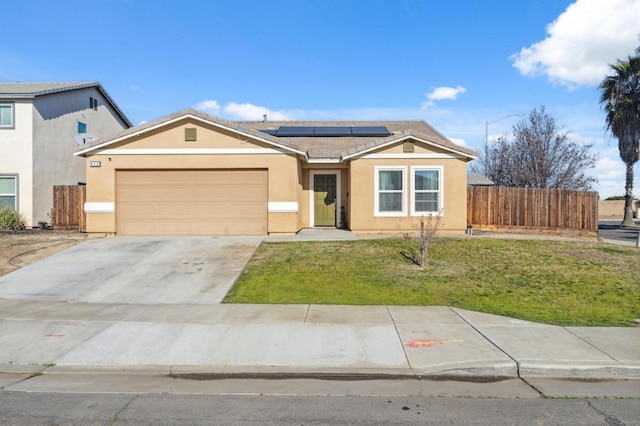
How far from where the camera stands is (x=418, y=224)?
17109 mm

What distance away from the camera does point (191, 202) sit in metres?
16.5

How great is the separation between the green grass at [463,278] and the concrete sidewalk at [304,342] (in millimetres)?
757

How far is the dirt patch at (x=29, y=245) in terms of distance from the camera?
1276cm

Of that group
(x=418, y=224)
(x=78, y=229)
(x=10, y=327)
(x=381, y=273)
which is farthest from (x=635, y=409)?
(x=78, y=229)

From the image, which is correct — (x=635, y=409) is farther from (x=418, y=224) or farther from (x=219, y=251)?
(x=418, y=224)

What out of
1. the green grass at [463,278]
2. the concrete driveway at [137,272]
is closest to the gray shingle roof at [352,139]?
the green grass at [463,278]

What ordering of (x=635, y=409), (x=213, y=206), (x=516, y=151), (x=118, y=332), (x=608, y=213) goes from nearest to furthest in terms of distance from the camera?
(x=635, y=409) < (x=118, y=332) < (x=213, y=206) < (x=516, y=151) < (x=608, y=213)

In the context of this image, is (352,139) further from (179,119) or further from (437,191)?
(179,119)

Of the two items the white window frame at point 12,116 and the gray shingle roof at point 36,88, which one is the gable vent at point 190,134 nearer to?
the gray shingle roof at point 36,88

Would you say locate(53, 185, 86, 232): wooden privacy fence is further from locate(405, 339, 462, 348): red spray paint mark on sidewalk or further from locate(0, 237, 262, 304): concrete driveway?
locate(405, 339, 462, 348): red spray paint mark on sidewalk

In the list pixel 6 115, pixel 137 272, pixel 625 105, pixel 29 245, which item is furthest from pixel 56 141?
pixel 625 105

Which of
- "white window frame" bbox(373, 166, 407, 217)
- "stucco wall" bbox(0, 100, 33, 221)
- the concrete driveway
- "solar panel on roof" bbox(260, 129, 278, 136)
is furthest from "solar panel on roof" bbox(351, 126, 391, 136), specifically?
"stucco wall" bbox(0, 100, 33, 221)

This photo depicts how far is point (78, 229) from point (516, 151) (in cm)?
2665

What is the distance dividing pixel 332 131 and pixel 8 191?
46.7 ft
